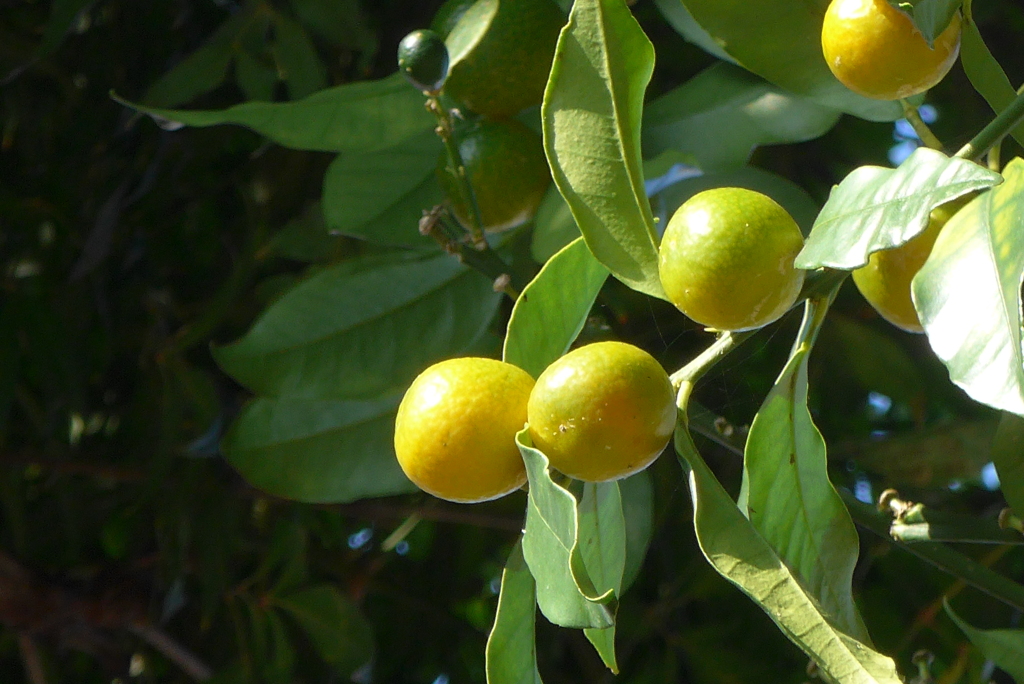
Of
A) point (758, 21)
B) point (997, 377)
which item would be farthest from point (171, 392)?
point (997, 377)

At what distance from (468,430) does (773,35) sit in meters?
0.32

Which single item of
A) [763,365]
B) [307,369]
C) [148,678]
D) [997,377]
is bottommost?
[148,678]

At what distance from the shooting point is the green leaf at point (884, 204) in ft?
1.29

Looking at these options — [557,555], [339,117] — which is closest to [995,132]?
[557,555]

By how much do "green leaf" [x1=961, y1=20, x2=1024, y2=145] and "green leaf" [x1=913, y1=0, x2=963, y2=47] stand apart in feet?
0.22

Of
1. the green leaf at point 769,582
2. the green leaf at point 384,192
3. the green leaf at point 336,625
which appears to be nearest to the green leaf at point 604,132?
the green leaf at point 769,582

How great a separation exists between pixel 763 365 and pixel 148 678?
1.01 m

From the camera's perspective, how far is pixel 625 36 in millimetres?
512

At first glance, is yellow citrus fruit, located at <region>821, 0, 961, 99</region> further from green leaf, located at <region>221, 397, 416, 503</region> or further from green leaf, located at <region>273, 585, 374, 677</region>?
green leaf, located at <region>273, 585, 374, 677</region>

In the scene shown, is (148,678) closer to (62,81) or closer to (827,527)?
(62,81)

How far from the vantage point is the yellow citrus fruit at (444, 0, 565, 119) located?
0.72 metres

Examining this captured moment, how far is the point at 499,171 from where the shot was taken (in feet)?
2.38

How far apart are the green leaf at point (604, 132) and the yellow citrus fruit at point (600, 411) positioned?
71 millimetres

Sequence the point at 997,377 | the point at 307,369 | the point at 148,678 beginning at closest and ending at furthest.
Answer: the point at 997,377, the point at 307,369, the point at 148,678
